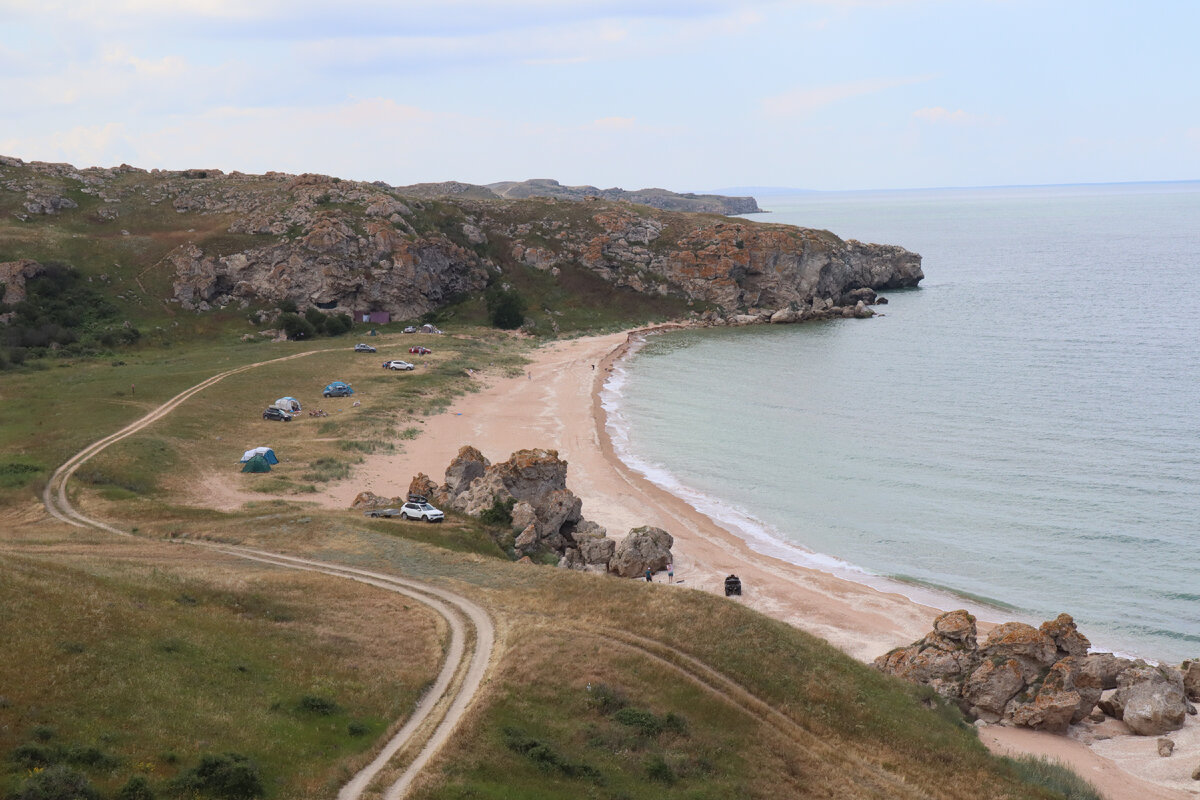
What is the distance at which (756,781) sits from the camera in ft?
74.4

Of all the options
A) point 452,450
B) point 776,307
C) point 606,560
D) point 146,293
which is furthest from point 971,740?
point 776,307

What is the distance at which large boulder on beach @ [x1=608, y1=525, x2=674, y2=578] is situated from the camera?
46469 mm

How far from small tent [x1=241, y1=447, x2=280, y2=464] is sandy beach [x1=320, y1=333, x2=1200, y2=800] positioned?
20.8ft

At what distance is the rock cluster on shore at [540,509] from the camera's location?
154 feet

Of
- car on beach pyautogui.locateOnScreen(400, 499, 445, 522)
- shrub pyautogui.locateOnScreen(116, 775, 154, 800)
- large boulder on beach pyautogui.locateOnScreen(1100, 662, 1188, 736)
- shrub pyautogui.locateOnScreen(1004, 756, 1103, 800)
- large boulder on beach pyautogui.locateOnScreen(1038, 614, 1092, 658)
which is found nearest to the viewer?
shrub pyautogui.locateOnScreen(116, 775, 154, 800)

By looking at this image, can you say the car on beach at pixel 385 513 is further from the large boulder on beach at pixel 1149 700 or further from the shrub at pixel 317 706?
the large boulder on beach at pixel 1149 700

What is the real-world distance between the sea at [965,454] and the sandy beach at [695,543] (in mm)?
2558

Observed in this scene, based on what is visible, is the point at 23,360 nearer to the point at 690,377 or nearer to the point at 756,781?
the point at 690,377

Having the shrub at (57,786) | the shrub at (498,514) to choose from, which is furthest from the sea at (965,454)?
the shrub at (57,786)

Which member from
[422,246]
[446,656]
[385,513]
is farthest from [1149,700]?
[422,246]

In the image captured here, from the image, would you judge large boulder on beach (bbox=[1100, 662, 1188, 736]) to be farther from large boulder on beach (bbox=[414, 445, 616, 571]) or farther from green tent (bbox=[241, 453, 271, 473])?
green tent (bbox=[241, 453, 271, 473])

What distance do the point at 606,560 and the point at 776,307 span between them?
11611 cm

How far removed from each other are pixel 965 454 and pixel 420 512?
150ft

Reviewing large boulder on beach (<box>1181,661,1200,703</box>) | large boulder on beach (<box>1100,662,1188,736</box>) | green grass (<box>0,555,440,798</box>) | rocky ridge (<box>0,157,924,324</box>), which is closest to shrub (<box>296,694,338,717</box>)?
green grass (<box>0,555,440,798</box>)
